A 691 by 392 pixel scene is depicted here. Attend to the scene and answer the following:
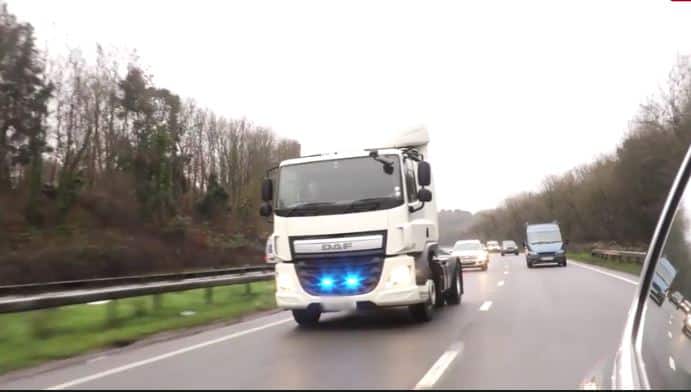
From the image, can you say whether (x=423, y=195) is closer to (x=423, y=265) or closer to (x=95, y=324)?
(x=423, y=265)

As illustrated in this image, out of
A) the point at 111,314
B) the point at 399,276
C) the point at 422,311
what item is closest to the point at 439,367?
the point at 399,276

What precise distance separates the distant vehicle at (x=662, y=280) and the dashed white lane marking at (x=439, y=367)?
3.09 meters

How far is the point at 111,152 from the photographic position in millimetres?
53094

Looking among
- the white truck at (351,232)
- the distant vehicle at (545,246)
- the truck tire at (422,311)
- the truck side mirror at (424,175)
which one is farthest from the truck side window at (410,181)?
the distant vehicle at (545,246)

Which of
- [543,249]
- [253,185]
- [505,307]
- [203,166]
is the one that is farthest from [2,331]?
[203,166]

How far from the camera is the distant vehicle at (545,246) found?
113 ft

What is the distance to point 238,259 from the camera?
55219 mm

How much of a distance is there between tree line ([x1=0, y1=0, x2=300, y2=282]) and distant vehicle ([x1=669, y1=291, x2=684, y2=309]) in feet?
104

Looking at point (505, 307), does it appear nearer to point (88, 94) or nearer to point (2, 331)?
point (2, 331)

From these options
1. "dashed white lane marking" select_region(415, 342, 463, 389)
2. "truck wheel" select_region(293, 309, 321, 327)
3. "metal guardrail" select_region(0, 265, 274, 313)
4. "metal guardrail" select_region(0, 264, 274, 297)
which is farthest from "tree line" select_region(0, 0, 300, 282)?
"dashed white lane marking" select_region(415, 342, 463, 389)

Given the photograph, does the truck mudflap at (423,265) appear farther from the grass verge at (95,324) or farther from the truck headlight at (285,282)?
the grass verge at (95,324)

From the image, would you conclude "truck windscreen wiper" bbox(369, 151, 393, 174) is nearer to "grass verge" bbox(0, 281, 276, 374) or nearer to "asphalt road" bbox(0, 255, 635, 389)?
→ "asphalt road" bbox(0, 255, 635, 389)

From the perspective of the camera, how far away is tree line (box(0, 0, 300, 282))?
139 ft

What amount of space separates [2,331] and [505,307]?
9.79 meters
